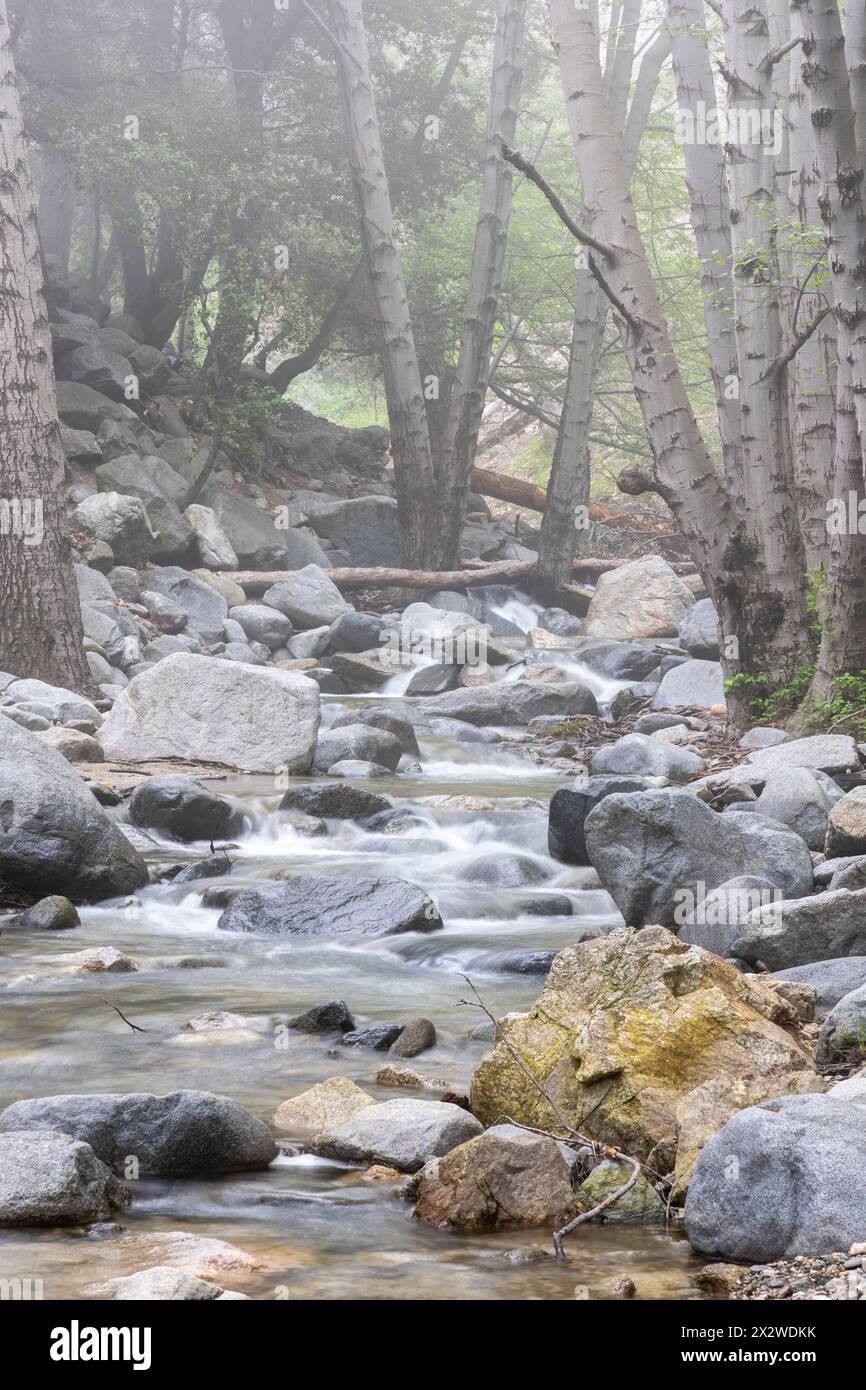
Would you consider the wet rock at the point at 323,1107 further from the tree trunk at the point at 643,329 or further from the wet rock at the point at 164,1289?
the tree trunk at the point at 643,329

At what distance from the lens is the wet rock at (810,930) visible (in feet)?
15.5

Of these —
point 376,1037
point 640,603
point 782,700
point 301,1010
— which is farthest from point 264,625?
point 376,1037

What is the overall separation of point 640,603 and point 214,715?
8065 millimetres

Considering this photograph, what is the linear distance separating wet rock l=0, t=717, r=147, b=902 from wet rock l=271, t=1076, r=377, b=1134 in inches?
117

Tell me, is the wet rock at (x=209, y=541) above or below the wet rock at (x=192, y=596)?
above

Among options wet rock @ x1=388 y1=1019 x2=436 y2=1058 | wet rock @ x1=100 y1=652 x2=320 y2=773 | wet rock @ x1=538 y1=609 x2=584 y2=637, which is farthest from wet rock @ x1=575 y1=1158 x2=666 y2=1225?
wet rock @ x1=538 y1=609 x2=584 y2=637

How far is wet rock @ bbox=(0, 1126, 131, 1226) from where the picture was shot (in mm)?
2807

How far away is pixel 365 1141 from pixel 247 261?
592 inches

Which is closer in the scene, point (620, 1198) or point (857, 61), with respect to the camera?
point (620, 1198)

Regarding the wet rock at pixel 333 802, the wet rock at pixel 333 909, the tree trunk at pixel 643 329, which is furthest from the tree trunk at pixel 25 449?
the wet rock at pixel 333 909

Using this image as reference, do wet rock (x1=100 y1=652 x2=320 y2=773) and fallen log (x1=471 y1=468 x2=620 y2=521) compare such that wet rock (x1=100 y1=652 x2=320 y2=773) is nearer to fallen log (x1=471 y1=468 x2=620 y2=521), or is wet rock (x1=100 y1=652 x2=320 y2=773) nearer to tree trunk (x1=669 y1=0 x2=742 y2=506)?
tree trunk (x1=669 y1=0 x2=742 y2=506)

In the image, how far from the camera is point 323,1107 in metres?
3.67

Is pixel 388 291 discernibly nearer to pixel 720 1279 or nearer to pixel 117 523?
pixel 117 523

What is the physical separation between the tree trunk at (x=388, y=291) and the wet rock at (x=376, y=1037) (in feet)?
43.3
